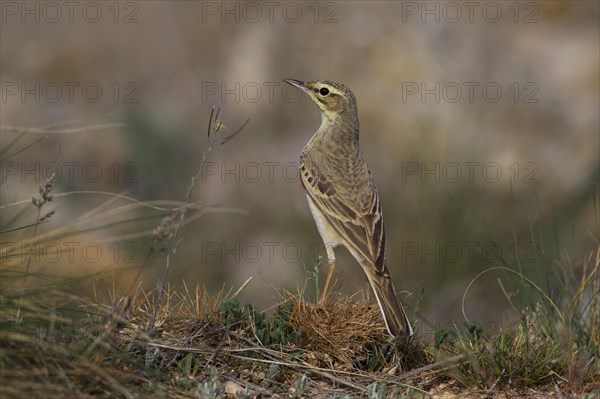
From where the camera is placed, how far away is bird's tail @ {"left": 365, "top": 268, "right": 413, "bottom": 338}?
5609mm

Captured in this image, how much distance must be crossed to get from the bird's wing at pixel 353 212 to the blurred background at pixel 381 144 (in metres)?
3.26

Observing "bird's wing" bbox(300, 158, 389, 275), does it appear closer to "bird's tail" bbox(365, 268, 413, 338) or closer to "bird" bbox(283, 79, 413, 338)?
"bird" bbox(283, 79, 413, 338)

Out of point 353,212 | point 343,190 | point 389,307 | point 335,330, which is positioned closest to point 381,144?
point 343,190

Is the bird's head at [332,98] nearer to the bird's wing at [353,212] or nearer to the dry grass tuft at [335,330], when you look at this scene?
the bird's wing at [353,212]

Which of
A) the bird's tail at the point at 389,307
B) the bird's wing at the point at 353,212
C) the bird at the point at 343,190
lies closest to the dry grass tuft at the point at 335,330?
the bird's tail at the point at 389,307

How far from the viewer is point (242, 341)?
551 centimetres

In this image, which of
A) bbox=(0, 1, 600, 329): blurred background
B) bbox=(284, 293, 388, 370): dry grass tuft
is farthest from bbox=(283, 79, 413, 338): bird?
bbox=(0, 1, 600, 329): blurred background

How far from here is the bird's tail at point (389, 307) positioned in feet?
18.4

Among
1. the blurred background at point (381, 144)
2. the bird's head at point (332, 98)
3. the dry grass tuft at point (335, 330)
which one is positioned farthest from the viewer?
the blurred background at point (381, 144)

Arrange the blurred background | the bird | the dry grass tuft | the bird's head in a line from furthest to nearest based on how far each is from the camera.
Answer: the blurred background < the bird's head < the bird < the dry grass tuft

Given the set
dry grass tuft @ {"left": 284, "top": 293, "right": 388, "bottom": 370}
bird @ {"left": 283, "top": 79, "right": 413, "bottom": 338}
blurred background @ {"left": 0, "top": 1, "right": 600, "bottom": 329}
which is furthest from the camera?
blurred background @ {"left": 0, "top": 1, "right": 600, "bottom": 329}

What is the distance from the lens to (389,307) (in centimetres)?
580

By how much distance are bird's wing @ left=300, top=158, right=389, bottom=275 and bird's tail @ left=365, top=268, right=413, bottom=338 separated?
0.30 m

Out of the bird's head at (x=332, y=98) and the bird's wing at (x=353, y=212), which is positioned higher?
the bird's head at (x=332, y=98)
